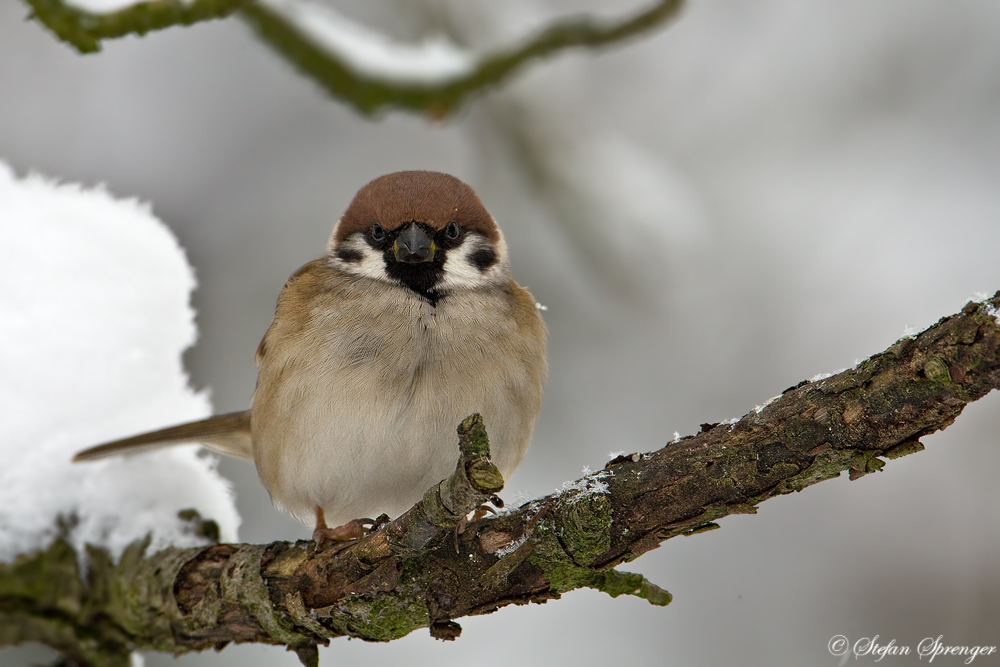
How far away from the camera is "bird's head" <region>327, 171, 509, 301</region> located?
2889mm

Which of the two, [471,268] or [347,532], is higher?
[471,268]

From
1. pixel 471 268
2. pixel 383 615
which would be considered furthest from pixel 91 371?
A: pixel 383 615

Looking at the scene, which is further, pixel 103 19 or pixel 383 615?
pixel 103 19

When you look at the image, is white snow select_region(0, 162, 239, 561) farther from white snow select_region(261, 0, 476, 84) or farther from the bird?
white snow select_region(261, 0, 476, 84)

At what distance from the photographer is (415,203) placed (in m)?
2.91

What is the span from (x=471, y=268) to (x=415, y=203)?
304mm

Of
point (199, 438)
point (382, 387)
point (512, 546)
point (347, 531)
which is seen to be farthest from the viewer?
point (199, 438)

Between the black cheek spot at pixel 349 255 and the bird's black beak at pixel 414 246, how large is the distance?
0.19 metres

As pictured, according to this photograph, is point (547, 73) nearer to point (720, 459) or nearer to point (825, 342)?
point (825, 342)

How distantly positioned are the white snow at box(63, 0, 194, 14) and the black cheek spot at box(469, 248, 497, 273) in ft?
4.11

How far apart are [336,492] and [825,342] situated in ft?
8.66

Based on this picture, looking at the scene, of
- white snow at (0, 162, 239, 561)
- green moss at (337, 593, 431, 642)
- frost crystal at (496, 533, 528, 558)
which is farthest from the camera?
white snow at (0, 162, 239, 561)

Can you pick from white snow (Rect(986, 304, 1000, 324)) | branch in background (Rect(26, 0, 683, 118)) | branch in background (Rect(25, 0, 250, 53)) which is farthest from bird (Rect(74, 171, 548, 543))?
white snow (Rect(986, 304, 1000, 324))

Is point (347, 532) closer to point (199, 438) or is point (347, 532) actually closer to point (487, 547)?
point (487, 547)
